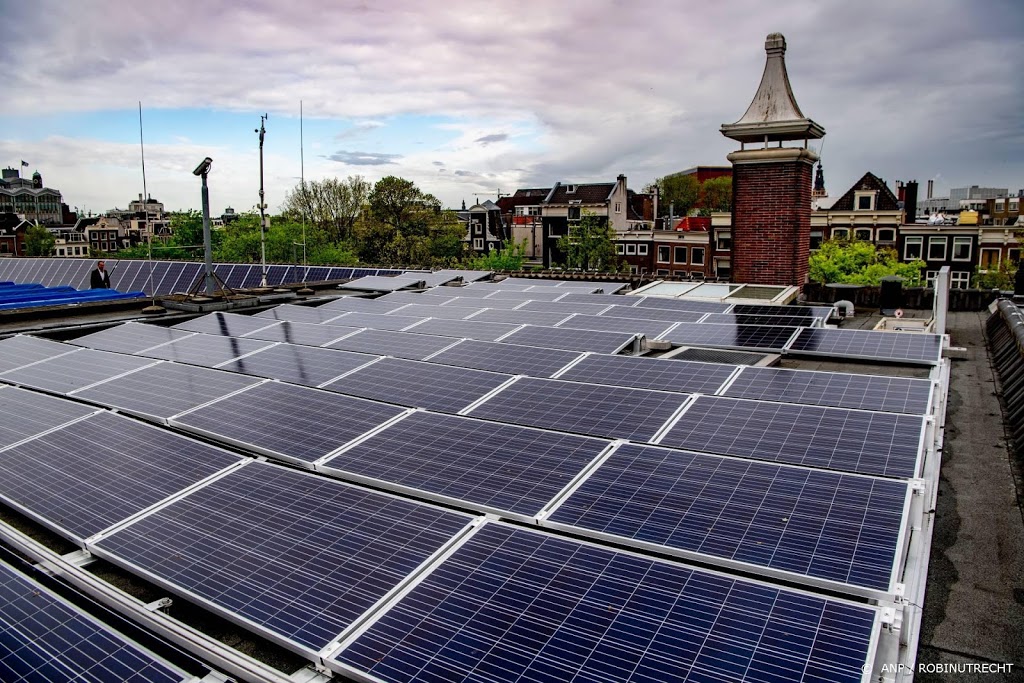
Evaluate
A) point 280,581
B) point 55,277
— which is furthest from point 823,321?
point 55,277

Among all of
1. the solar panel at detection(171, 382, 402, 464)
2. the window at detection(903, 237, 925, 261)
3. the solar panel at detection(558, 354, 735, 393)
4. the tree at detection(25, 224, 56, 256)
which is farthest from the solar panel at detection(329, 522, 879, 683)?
the tree at detection(25, 224, 56, 256)

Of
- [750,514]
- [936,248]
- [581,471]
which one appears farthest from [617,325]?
[936,248]

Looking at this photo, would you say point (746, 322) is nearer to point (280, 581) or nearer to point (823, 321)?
point (823, 321)

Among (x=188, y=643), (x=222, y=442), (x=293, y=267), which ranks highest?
(x=293, y=267)

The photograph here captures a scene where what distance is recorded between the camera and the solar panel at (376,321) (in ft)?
58.8

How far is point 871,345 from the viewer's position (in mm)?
13289

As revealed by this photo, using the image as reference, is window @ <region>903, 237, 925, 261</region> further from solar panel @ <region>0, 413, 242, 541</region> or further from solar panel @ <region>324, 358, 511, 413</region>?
solar panel @ <region>0, 413, 242, 541</region>

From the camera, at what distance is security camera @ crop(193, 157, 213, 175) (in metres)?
19.0

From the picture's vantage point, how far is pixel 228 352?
42.7ft

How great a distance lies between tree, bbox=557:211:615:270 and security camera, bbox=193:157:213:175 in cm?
6577

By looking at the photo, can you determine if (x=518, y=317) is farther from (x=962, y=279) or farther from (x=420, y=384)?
(x=962, y=279)

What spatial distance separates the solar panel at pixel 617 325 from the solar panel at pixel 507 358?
10.8ft

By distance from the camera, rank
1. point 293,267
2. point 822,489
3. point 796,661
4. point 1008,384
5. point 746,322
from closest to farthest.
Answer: point 796,661 → point 822,489 → point 1008,384 → point 746,322 → point 293,267

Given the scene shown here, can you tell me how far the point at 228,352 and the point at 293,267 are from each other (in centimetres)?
2690
